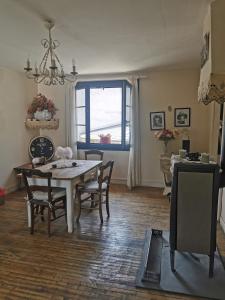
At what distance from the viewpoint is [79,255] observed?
272 cm

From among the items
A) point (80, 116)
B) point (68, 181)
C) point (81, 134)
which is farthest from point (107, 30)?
point (81, 134)

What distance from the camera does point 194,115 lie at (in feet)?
16.5

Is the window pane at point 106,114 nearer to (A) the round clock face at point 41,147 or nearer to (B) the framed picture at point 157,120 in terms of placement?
(B) the framed picture at point 157,120

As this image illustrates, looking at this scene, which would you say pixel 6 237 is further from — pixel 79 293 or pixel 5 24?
pixel 5 24

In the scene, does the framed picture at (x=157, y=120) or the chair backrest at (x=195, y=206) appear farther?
the framed picture at (x=157, y=120)

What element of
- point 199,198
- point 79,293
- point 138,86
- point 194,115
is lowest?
point 79,293

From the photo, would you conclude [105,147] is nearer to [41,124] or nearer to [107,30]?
[41,124]

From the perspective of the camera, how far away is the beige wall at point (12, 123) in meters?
4.71

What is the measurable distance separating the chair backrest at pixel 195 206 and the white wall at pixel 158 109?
2.97 metres

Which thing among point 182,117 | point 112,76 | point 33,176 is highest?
point 112,76

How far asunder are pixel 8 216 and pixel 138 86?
355 centimetres

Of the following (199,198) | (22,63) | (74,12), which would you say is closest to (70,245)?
(199,198)

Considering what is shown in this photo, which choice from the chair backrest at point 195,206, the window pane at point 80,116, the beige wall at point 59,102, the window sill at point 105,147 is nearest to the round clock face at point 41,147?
the beige wall at point 59,102

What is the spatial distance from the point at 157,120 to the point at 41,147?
2.65 m
